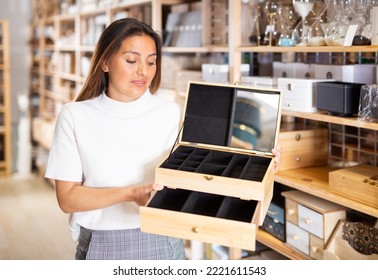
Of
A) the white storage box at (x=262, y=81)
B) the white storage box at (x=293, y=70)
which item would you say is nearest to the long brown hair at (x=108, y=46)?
the white storage box at (x=262, y=81)

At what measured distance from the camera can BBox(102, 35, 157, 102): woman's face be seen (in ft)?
4.85

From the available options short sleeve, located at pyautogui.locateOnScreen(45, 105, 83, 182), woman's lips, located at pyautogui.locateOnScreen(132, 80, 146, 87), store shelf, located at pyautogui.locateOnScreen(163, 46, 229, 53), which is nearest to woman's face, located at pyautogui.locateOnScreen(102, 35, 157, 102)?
woman's lips, located at pyautogui.locateOnScreen(132, 80, 146, 87)

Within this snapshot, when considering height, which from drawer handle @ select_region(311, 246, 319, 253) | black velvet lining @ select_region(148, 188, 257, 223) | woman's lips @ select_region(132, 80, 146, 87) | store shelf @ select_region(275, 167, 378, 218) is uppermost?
woman's lips @ select_region(132, 80, 146, 87)

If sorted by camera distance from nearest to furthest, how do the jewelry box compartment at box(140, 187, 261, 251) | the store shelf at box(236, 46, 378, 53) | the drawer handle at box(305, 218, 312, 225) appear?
the jewelry box compartment at box(140, 187, 261, 251) < the store shelf at box(236, 46, 378, 53) < the drawer handle at box(305, 218, 312, 225)

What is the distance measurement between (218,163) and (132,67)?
390 mm

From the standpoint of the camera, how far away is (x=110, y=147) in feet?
4.87

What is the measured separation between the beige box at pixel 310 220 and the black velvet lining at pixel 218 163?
59cm

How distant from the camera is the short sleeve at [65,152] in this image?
1.45 meters

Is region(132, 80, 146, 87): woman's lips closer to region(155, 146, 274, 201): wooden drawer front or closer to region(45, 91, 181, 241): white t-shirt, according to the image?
region(45, 91, 181, 241): white t-shirt

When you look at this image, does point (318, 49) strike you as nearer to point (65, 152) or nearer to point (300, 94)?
point (300, 94)

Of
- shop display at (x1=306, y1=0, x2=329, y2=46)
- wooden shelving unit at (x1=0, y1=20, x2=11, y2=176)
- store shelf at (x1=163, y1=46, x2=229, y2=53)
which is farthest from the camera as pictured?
wooden shelving unit at (x1=0, y1=20, x2=11, y2=176)

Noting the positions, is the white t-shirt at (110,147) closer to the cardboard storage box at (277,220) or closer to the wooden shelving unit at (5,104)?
the cardboard storage box at (277,220)

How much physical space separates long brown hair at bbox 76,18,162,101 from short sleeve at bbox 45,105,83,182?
0.12 meters
